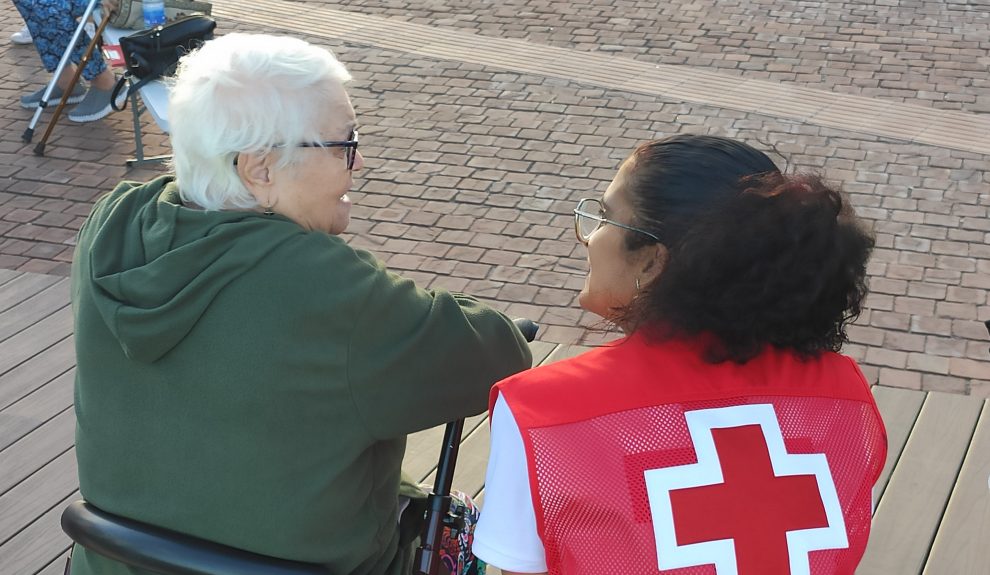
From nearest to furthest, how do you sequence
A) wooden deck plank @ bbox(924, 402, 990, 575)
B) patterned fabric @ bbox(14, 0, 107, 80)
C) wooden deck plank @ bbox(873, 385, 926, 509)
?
1. wooden deck plank @ bbox(924, 402, 990, 575)
2. wooden deck plank @ bbox(873, 385, 926, 509)
3. patterned fabric @ bbox(14, 0, 107, 80)

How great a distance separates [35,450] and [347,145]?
2.05 meters

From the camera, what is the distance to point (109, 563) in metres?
1.93

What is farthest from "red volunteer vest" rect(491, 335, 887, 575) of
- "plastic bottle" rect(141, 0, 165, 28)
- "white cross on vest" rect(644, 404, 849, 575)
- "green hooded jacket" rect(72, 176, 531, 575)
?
"plastic bottle" rect(141, 0, 165, 28)

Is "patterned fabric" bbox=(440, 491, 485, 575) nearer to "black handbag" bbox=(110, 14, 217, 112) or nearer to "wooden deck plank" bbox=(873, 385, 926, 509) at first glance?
"wooden deck plank" bbox=(873, 385, 926, 509)

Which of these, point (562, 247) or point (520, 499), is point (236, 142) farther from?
point (562, 247)

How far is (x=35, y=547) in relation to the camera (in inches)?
121

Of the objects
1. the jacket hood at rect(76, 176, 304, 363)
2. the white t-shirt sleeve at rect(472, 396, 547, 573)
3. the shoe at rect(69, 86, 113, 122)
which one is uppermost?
the jacket hood at rect(76, 176, 304, 363)

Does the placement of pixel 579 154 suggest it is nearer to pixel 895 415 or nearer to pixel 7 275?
pixel 895 415

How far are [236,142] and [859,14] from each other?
7.28 metres

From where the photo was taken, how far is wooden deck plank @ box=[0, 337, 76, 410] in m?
3.80

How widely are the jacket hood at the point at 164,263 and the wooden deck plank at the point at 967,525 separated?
2098 millimetres

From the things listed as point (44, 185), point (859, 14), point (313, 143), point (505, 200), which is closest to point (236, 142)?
point (313, 143)

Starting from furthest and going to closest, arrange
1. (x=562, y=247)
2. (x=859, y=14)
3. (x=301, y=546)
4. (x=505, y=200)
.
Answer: (x=859, y=14), (x=505, y=200), (x=562, y=247), (x=301, y=546)

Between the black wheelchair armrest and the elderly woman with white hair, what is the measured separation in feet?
0.18
